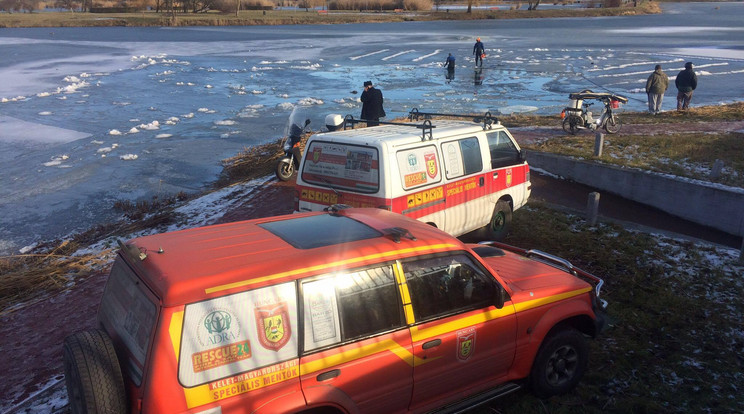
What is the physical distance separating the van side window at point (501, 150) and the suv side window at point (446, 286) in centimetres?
448

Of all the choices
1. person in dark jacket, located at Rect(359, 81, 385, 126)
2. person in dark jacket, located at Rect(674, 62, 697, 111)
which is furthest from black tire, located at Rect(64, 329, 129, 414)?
person in dark jacket, located at Rect(674, 62, 697, 111)

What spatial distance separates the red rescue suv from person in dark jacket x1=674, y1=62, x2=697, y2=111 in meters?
15.9

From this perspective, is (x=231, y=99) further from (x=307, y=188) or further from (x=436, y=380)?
(x=436, y=380)

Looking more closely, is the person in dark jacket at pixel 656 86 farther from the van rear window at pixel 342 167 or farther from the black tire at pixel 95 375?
the black tire at pixel 95 375

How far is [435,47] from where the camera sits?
1810 inches

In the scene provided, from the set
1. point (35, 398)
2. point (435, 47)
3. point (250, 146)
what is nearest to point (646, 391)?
point (35, 398)

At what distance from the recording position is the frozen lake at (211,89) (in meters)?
14.2

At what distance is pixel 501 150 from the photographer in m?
9.08


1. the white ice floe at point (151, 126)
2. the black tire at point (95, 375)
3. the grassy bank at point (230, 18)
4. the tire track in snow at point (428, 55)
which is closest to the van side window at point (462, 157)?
the black tire at point (95, 375)

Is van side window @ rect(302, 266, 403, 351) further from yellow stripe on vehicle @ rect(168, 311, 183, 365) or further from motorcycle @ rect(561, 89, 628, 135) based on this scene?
motorcycle @ rect(561, 89, 628, 135)

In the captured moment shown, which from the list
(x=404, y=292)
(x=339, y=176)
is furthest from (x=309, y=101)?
(x=404, y=292)

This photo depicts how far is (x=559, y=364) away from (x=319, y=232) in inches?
100

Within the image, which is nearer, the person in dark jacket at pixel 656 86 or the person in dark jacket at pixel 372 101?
the person in dark jacket at pixel 372 101

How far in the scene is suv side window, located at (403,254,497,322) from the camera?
14.2ft
